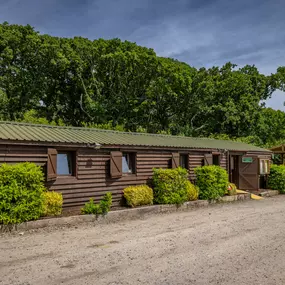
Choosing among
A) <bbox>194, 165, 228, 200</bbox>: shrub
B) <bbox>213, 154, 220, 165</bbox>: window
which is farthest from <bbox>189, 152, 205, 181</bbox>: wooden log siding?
<bbox>213, 154, 220, 165</bbox>: window

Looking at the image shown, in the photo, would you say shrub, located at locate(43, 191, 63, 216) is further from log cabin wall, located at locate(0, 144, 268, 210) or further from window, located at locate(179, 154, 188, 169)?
window, located at locate(179, 154, 188, 169)

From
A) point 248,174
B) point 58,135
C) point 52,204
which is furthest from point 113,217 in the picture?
point 248,174

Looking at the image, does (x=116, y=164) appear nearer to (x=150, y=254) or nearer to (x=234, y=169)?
(x=150, y=254)

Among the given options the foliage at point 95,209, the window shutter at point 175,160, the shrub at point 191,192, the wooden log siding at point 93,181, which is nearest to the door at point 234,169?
the shrub at point 191,192

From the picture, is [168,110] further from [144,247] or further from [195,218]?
[144,247]

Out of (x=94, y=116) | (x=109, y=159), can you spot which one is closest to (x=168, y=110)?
(x=94, y=116)

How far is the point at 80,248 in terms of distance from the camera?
295 inches

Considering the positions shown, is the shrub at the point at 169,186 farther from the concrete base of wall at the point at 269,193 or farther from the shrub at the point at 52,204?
the concrete base of wall at the point at 269,193

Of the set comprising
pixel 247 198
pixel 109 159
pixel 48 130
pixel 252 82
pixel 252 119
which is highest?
pixel 252 82

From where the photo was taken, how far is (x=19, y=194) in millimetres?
Answer: 9336

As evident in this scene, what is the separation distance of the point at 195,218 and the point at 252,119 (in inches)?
1105

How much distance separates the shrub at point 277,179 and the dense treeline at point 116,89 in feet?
33.8

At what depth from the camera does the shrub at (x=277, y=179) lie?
21.7m

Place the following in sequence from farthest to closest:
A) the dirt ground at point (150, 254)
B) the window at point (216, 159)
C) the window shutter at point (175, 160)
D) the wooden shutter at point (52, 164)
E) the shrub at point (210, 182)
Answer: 1. the window at point (216, 159)
2. the shrub at point (210, 182)
3. the window shutter at point (175, 160)
4. the wooden shutter at point (52, 164)
5. the dirt ground at point (150, 254)
